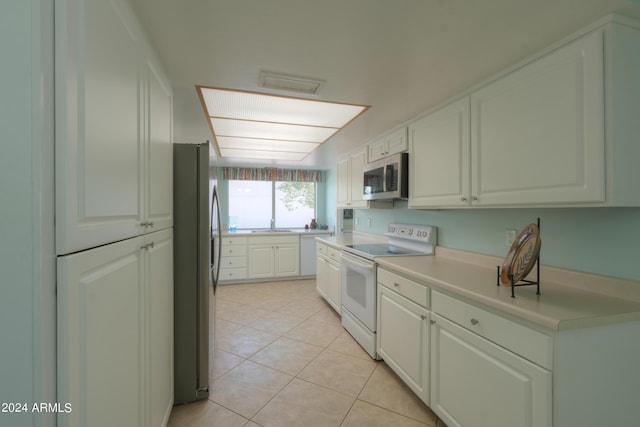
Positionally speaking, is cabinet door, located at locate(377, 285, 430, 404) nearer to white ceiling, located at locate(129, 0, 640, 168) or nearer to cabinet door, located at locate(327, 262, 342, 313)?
cabinet door, located at locate(327, 262, 342, 313)

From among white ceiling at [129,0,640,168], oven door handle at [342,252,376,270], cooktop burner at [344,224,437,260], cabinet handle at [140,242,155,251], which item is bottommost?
oven door handle at [342,252,376,270]

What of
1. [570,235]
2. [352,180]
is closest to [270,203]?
[352,180]

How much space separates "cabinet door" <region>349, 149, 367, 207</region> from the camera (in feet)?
10.9

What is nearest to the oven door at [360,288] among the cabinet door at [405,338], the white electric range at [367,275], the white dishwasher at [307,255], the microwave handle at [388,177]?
the white electric range at [367,275]

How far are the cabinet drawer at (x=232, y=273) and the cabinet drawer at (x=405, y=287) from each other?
310cm

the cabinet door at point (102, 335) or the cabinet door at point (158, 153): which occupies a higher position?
the cabinet door at point (158, 153)

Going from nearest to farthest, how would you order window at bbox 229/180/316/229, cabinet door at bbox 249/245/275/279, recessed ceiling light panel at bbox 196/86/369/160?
1. recessed ceiling light panel at bbox 196/86/369/160
2. cabinet door at bbox 249/245/275/279
3. window at bbox 229/180/316/229

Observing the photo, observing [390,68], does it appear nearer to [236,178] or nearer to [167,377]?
[167,377]

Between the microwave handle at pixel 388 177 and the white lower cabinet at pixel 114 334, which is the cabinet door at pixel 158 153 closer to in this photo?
the white lower cabinet at pixel 114 334

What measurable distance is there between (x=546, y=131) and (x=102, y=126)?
1844mm

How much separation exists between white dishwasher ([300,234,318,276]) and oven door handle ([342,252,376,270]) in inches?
82.7

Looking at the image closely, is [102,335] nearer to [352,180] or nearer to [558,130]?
[558,130]

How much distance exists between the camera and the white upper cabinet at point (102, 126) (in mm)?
653

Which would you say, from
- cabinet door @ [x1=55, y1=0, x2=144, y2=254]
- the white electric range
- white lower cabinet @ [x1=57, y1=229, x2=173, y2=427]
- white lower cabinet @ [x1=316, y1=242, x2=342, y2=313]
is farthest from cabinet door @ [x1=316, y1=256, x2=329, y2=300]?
cabinet door @ [x1=55, y1=0, x2=144, y2=254]
